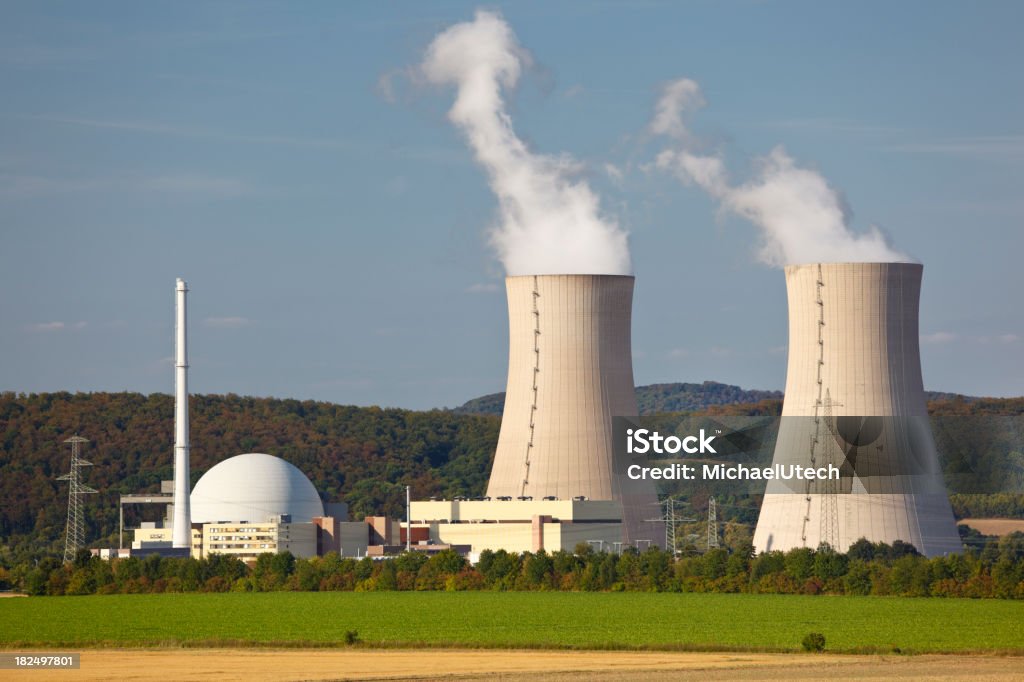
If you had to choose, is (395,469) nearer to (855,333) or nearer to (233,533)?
(233,533)

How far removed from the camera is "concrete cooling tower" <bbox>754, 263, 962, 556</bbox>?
1559 inches

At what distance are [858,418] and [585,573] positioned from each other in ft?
24.7

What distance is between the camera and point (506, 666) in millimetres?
24984

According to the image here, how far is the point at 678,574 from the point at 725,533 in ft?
59.7

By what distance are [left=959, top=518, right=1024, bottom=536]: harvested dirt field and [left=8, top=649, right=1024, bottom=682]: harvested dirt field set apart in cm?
2964

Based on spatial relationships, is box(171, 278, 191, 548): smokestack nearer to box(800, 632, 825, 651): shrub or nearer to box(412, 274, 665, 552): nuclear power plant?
box(412, 274, 665, 552): nuclear power plant

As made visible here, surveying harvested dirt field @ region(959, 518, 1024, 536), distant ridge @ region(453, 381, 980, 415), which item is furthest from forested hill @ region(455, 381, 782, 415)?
harvested dirt field @ region(959, 518, 1024, 536)

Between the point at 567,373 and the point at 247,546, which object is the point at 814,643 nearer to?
the point at 567,373

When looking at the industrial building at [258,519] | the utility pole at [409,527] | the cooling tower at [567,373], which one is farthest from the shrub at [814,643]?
the industrial building at [258,519]

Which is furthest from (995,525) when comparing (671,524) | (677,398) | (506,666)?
(677,398)

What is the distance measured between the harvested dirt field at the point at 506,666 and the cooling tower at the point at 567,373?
52.4 ft

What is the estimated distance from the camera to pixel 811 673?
Answer: 77.4 feet

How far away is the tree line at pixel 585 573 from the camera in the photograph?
39.7m

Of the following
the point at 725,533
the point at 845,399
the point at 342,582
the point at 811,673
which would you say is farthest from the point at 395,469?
the point at 811,673
